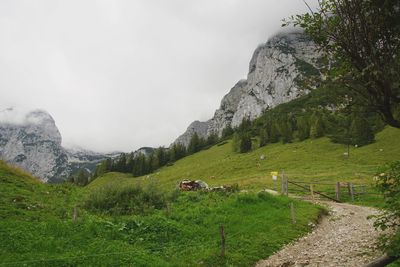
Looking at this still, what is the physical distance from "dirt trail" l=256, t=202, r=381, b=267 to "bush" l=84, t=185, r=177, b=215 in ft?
32.8

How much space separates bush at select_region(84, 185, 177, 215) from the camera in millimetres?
24891

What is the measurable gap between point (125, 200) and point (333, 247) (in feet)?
47.3

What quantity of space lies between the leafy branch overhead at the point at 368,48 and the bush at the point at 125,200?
17.2 metres

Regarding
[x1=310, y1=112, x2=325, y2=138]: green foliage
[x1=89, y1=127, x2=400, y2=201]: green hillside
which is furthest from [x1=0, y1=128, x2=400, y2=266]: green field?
[x1=310, y1=112, x2=325, y2=138]: green foliage

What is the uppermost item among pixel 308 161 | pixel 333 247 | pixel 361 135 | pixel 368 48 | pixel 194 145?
pixel 194 145

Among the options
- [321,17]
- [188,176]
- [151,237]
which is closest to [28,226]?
[151,237]

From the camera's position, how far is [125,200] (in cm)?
2691

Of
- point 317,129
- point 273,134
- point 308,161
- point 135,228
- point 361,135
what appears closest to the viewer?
point 135,228

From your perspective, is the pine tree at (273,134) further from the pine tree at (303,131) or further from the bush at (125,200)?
the bush at (125,200)

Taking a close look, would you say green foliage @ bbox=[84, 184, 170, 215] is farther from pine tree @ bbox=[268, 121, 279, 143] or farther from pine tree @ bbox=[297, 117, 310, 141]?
pine tree @ bbox=[268, 121, 279, 143]

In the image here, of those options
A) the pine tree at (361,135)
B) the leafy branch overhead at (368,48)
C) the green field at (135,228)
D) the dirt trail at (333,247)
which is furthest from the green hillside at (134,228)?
the pine tree at (361,135)

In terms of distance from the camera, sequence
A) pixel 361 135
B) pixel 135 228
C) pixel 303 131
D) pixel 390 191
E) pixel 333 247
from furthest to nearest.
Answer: pixel 303 131, pixel 361 135, pixel 135 228, pixel 333 247, pixel 390 191

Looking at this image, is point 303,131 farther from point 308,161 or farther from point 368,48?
point 368,48

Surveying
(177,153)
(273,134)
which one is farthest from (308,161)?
(177,153)
